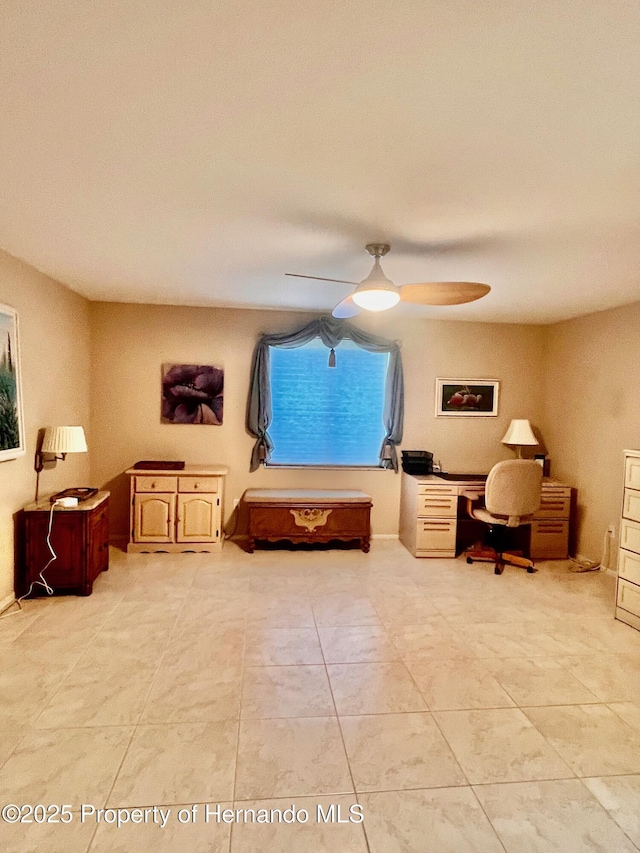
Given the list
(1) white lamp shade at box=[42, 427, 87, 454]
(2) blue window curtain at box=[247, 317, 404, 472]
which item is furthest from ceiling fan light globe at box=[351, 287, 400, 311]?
(1) white lamp shade at box=[42, 427, 87, 454]

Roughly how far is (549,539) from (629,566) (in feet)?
4.43

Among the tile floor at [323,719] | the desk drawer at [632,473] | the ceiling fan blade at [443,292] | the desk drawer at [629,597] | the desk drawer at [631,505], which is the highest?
the ceiling fan blade at [443,292]

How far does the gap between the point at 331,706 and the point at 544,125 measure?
8.61ft

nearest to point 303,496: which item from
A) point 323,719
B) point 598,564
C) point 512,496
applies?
point 512,496

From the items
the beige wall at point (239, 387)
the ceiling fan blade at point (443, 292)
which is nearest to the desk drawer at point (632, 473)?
the ceiling fan blade at point (443, 292)

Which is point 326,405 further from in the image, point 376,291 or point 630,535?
point 630,535

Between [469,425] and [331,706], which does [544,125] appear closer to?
[331,706]

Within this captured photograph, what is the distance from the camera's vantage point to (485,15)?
1188mm

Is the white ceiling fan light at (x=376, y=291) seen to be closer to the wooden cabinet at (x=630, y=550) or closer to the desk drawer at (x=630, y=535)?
the wooden cabinet at (x=630, y=550)

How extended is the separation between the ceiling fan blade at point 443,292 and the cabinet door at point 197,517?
274cm

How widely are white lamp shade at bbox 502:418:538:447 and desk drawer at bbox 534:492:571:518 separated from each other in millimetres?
628

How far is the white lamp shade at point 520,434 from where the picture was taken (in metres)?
5.02

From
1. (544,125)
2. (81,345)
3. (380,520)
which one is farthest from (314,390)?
(544,125)

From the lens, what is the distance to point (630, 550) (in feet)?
10.9
